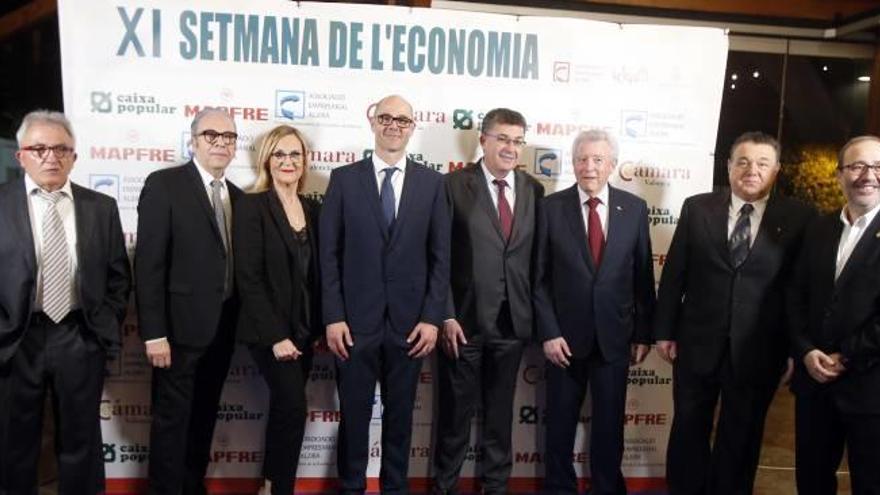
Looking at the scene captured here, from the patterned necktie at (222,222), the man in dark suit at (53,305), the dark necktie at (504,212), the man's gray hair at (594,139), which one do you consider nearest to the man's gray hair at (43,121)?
the man in dark suit at (53,305)

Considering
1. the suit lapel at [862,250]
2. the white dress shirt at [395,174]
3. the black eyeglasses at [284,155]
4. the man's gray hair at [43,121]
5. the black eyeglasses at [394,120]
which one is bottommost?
the suit lapel at [862,250]

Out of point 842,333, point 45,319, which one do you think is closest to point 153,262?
point 45,319

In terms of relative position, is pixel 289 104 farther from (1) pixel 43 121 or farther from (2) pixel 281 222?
(1) pixel 43 121

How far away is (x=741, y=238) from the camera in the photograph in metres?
2.83

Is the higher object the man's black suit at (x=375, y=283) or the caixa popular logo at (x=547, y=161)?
the caixa popular logo at (x=547, y=161)

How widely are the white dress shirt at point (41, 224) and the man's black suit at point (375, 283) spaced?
3.11 feet

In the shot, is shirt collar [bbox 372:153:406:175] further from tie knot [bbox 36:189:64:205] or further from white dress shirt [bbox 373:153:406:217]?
tie knot [bbox 36:189:64:205]

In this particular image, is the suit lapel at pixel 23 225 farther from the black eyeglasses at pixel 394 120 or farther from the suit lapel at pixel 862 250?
the suit lapel at pixel 862 250

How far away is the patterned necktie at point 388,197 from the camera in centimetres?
286

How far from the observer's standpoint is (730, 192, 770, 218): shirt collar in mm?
2852

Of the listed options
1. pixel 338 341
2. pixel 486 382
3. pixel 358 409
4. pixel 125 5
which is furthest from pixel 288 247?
pixel 125 5

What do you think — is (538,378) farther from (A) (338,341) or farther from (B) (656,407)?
(A) (338,341)

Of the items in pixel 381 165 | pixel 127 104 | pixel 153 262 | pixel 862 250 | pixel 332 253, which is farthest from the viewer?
pixel 127 104

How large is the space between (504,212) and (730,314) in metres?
1.05
